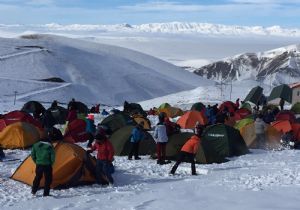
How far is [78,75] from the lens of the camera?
106 metres

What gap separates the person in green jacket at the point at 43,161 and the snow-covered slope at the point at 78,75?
218 ft

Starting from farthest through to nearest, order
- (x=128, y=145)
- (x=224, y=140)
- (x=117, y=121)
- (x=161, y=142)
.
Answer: (x=117, y=121) → (x=128, y=145) → (x=224, y=140) → (x=161, y=142)

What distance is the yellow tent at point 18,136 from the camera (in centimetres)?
2200

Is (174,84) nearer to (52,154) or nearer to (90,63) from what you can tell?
(90,63)

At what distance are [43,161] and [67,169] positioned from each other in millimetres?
1262

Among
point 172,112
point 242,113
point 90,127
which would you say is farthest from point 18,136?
point 172,112

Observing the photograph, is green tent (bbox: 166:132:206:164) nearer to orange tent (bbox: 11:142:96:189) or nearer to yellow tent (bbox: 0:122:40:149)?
orange tent (bbox: 11:142:96:189)

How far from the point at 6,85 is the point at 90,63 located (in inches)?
1409

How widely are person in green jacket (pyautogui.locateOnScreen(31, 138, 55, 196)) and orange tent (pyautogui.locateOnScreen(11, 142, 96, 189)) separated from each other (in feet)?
2.69

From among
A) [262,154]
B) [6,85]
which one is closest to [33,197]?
[262,154]

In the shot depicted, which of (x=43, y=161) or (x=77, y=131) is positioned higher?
(x=43, y=161)

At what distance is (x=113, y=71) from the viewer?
118 meters

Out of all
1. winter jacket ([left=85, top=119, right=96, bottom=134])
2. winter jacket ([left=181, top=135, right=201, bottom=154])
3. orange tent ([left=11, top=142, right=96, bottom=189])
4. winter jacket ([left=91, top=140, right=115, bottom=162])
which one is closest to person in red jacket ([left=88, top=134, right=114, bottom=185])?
winter jacket ([left=91, top=140, right=115, bottom=162])

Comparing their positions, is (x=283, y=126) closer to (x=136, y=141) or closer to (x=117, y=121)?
(x=117, y=121)
